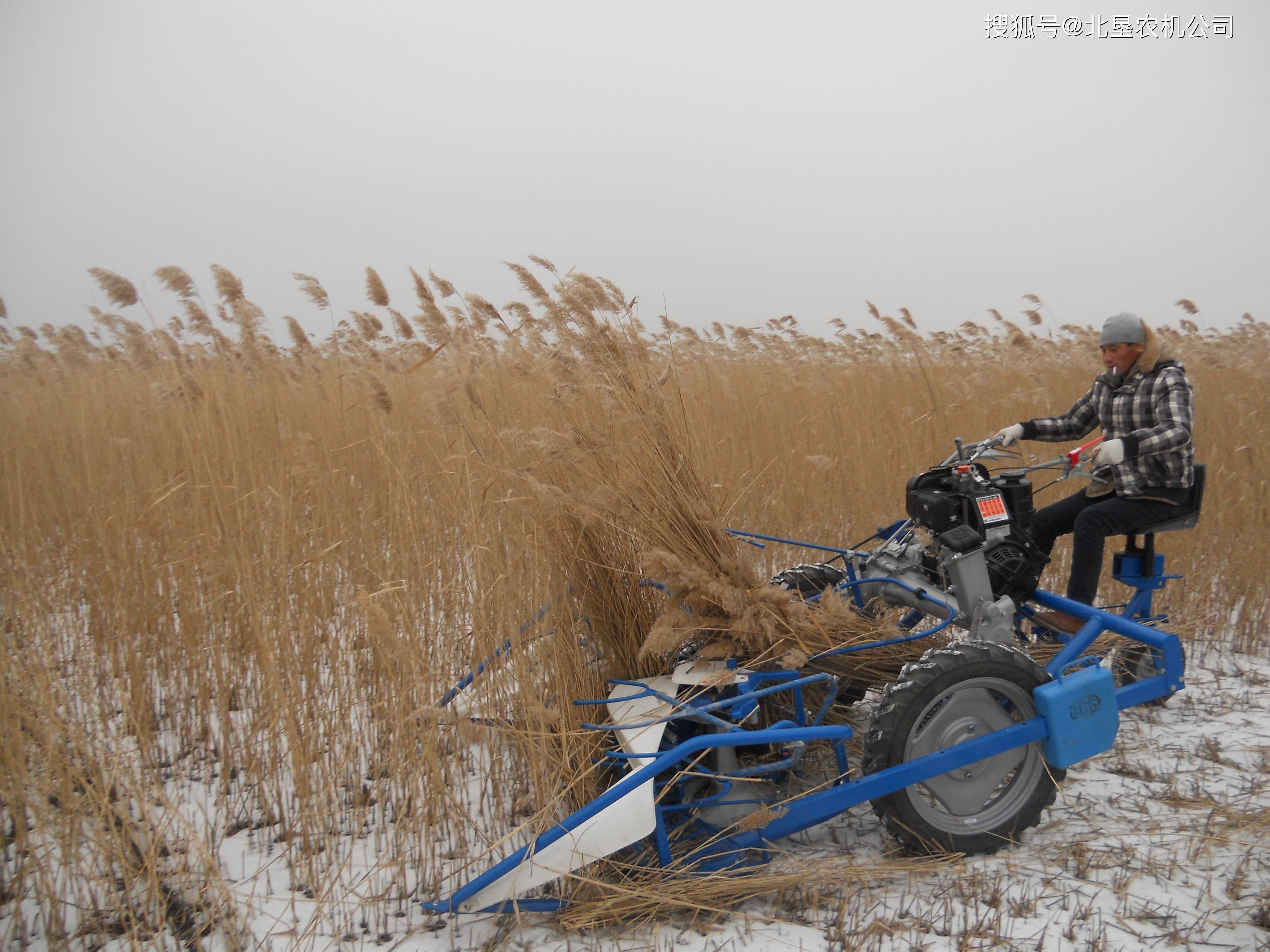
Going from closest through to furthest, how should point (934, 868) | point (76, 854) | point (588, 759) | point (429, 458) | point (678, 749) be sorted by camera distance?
point (678, 749) < point (76, 854) < point (934, 868) < point (588, 759) < point (429, 458)

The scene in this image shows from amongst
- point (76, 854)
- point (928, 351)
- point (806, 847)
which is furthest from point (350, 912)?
point (928, 351)

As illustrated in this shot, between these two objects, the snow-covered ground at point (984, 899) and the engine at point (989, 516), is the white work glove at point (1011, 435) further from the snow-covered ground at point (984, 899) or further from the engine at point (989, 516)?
the snow-covered ground at point (984, 899)

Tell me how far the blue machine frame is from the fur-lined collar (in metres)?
1.29

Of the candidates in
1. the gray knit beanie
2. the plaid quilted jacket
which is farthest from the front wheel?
the gray knit beanie

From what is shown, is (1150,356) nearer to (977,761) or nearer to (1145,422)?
(1145,422)

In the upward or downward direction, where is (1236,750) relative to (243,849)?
downward

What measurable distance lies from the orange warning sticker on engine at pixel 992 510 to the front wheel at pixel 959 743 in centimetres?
46

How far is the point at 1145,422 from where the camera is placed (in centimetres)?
300

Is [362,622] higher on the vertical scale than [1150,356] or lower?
lower

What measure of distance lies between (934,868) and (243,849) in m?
1.86

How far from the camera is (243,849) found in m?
2.09

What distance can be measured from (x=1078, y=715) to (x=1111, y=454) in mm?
1043

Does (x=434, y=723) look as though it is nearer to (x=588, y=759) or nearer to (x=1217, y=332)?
(x=588, y=759)

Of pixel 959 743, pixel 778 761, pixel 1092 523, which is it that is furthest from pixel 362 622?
pixel 1092 523
